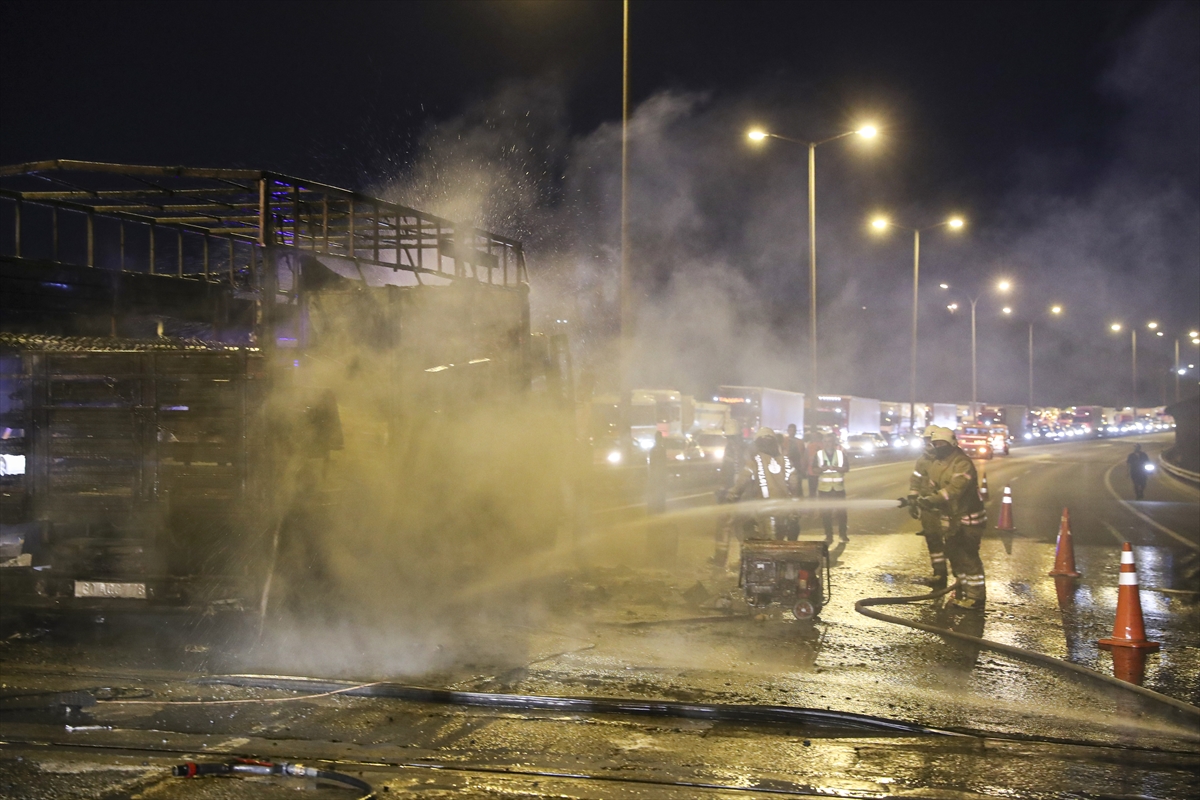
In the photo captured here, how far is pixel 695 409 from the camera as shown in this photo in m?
36.5

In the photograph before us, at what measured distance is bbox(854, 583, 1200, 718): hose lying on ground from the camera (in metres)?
5.48

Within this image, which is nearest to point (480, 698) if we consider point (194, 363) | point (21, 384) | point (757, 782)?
point (757, 782)

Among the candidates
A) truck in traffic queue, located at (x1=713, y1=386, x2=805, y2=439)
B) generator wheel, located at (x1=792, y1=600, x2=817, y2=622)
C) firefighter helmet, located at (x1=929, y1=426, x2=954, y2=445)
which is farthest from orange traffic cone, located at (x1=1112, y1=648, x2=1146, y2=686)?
truck in traffic queue, located at (x1=713, y1=386, x2=805, y2=439)

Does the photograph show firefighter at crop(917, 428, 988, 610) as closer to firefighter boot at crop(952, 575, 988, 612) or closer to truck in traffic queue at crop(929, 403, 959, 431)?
firefighter boot at crop(952, 575, 988, 612)

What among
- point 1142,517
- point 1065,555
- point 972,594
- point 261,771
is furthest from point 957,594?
point 1142,517

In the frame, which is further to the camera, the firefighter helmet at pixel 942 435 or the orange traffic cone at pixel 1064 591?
the firefighter helmet at pixel 942 435

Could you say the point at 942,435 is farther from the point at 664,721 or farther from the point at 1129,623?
the point at 664,721

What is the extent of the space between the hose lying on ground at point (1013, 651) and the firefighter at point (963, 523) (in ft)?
0.61

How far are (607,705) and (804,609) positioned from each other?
288cm

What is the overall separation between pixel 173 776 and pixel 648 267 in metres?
16.5

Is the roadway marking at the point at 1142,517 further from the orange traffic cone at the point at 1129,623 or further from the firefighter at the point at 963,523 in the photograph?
the orange traffic cone at the point at 1129,623

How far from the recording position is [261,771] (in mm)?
4273

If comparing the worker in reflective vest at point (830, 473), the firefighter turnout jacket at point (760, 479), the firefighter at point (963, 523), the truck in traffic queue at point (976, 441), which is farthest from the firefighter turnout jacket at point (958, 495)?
the truck in traffic queue at point (976, 441)

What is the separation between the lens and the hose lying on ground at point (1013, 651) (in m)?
5.48
